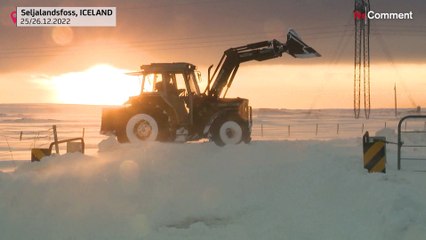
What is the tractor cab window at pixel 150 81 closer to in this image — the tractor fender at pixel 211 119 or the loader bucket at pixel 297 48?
the tractor fender at pixel 211 119

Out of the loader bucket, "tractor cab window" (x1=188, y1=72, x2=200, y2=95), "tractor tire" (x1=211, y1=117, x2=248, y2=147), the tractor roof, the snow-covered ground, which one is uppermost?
the loader bucket

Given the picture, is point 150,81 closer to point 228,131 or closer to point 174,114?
point 174,114

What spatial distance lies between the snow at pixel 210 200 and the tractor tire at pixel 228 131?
3.56m

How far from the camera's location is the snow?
327 inches

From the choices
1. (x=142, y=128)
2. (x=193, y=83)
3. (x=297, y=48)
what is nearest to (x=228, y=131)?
(x=193, y=83)

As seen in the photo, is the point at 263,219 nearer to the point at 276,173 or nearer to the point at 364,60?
the point at 276,173

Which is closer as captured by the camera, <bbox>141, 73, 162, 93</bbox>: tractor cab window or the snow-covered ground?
the snow-covered ground

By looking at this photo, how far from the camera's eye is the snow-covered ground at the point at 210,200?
27.2 feet

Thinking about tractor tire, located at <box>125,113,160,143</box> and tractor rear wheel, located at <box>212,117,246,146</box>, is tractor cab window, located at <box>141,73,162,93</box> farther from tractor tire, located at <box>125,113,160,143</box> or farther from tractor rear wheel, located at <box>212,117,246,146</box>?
tractor rear wheel, located at <box>212,117,246,146</box>

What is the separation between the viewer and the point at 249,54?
18.3 meters

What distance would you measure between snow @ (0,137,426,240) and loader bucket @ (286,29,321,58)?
6.82m

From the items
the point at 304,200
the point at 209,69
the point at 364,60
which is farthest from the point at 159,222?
the point at 364,60

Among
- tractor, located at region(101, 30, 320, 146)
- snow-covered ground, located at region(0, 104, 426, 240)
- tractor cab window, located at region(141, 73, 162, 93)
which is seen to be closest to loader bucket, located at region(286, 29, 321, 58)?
tractor, located at region(101, 30, 320, 146)

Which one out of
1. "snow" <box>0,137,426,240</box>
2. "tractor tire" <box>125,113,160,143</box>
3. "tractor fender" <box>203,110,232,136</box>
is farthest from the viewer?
"tractor fender" <box>203,110,232,136</box>
